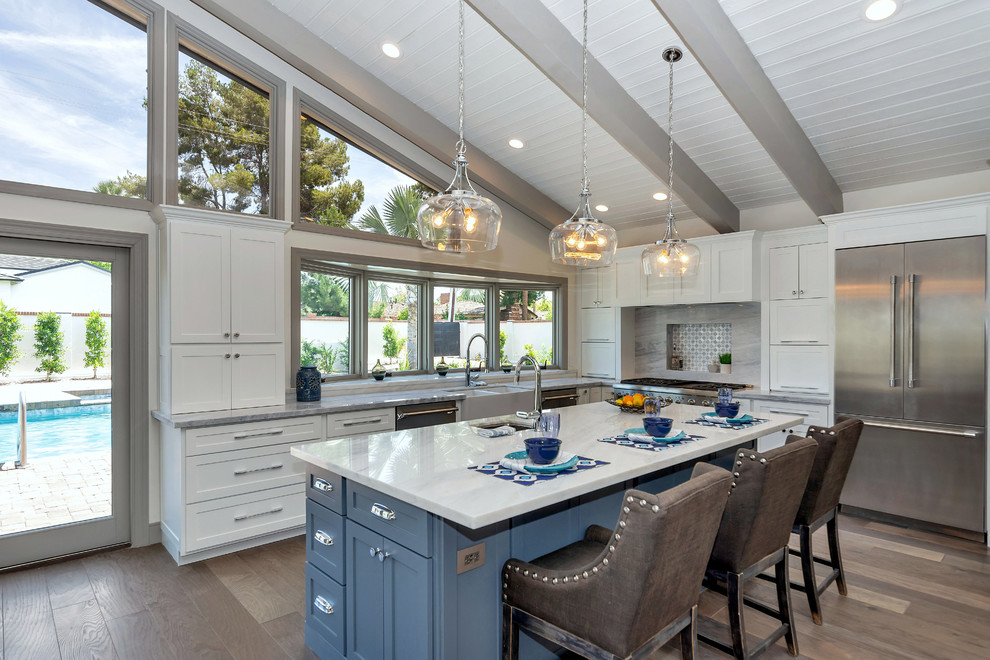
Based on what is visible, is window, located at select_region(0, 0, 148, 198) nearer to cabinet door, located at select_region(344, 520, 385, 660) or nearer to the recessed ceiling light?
cabinet door, located at select_region(344, 520, 385, 660)

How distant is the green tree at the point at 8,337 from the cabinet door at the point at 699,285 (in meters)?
5.27

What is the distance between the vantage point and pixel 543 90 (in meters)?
4.21

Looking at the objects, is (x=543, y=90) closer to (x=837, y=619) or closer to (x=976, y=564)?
(x=837, y=619)

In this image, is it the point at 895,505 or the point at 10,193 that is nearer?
the point at 10,193

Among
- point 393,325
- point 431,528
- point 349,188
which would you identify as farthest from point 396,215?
point 431,528

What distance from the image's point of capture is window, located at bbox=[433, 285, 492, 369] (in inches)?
224

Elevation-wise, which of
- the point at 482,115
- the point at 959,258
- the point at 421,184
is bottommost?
the point at 959,258

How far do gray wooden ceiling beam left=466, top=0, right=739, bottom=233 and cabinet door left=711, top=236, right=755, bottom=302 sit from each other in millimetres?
300

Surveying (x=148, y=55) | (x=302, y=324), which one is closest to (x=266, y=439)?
(x=302, y=324)

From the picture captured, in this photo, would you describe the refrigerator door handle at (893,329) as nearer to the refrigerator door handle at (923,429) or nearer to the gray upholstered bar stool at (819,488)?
the refrigerator door handle at (923,429)

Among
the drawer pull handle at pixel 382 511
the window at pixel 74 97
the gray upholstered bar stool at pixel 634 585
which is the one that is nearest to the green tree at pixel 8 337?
the window at pixel 74 97

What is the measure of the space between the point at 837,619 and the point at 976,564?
144cm

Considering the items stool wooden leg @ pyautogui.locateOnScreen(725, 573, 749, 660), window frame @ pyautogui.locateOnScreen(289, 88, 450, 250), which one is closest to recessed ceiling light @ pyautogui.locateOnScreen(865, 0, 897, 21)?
stool wooden leg @ pyautogui.locateOnScreen(725, 573, 749, 660)

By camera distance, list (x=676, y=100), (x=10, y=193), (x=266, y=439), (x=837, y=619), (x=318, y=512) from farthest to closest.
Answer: (x=676, y=100) → (x=266, y=439) → (x=10, y=193) → (x=837, y=619) → (x=318, y=512)
